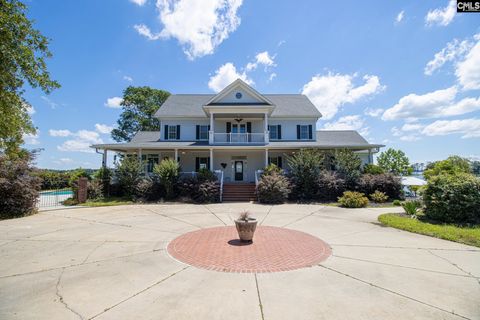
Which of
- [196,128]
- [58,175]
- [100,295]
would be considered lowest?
[100,295]

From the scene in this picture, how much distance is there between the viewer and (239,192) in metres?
17.6

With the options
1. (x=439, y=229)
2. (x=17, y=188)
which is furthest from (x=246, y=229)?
(x=17, y=188)

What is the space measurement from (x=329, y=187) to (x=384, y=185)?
4.03 meters

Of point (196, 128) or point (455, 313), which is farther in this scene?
point (196, 128)

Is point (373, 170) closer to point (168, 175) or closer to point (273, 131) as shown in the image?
point (273, 131)

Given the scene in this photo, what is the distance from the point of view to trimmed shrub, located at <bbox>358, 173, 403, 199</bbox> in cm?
1638

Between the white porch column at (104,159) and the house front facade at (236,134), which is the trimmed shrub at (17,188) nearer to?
the white porch column at (104,159)

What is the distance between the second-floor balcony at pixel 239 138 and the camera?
2078 cm

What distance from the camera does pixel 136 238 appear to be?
740cm

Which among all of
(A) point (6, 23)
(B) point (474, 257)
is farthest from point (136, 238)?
(A) point (6, 23)

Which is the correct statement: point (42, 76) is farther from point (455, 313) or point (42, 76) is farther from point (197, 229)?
point (455, 313)

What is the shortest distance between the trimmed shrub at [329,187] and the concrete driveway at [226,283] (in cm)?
840

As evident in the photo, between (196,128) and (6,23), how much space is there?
14.5 meters

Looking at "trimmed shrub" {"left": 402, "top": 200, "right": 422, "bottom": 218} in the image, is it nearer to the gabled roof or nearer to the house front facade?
the house front facade
